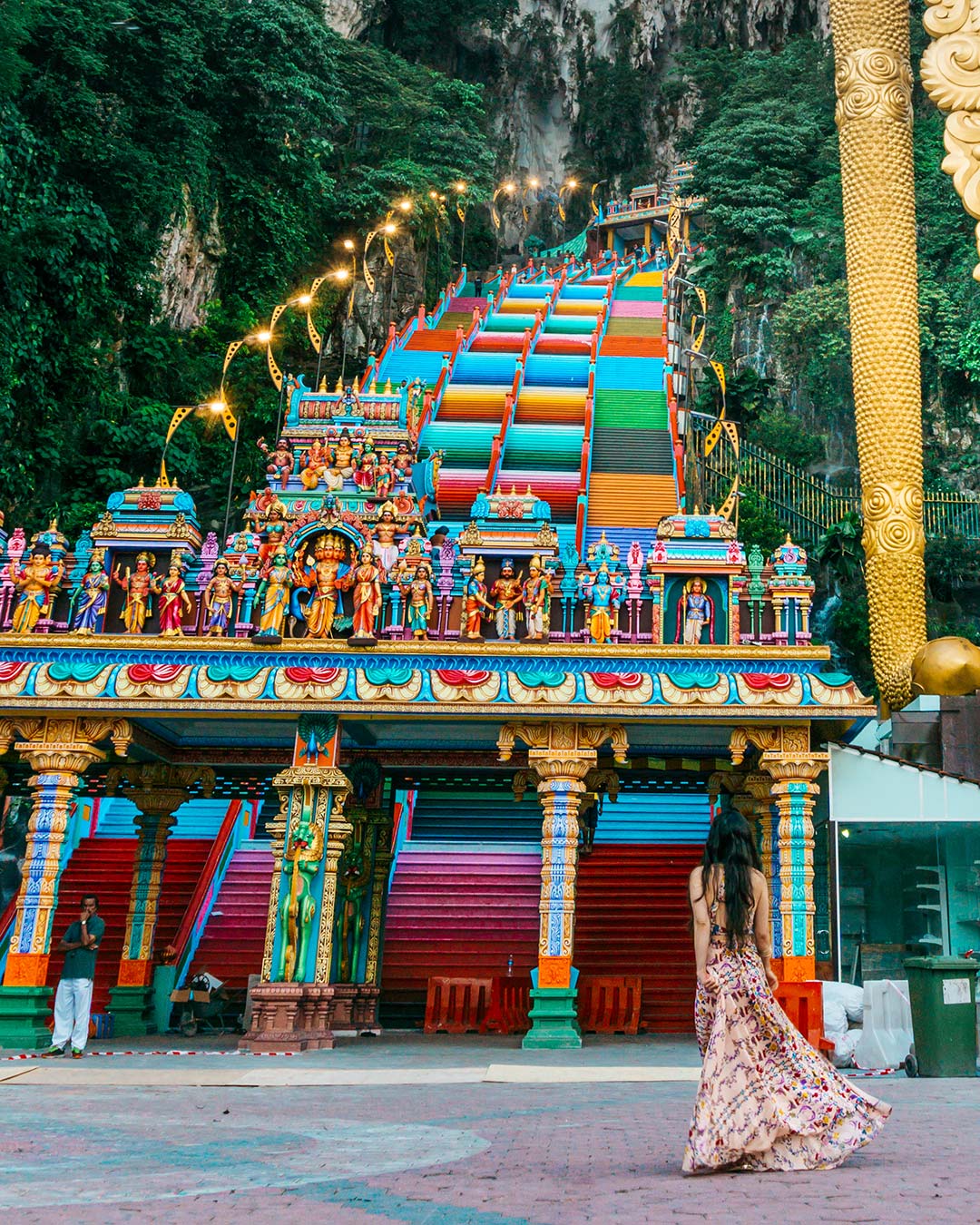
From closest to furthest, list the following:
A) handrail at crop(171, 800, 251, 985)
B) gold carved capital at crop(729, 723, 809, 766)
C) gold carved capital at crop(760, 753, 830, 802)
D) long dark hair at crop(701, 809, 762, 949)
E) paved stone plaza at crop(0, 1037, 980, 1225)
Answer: paved stone plaza at crop(0, 1037, 980, 1225)
long dark hair at crop(701, 809, 762, 949)
gold carved capital at crop(760, 753, 830, 802)
gold carved capital at crop(729, 723, 809, 766)
handrail at crop(171, 800, 251, 985)

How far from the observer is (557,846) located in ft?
39.4

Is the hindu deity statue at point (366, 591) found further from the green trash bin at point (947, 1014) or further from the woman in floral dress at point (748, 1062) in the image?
the woman in floral dress at point (748, 1062)

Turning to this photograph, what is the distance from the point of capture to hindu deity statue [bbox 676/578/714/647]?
12.4m

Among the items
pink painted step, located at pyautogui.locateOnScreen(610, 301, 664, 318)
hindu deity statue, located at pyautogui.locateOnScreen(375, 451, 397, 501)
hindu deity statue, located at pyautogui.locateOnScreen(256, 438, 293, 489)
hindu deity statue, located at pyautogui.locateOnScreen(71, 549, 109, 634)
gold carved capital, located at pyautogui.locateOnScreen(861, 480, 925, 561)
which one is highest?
pink painted step, located at pyautogui.locateOnScreen(610, 301, 664, 318)

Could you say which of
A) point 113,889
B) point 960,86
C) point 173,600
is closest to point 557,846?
point 173,600

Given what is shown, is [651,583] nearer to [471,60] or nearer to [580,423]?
[580,423]

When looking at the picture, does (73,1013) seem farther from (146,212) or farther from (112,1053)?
(146,212)

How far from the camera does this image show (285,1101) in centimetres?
761

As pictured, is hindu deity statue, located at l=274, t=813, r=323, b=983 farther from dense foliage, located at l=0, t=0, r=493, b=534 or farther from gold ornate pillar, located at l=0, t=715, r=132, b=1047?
dense foliage, located at l=0, t=0, r=493, b=534

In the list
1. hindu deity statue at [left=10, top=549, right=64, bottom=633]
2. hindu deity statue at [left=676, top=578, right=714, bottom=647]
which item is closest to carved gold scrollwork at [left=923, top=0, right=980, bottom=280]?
hindu deity statue at [left=676, top=578, right=714, bottom=647]

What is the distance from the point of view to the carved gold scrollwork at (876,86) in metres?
21.5

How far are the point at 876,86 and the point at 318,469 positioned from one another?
12767mm

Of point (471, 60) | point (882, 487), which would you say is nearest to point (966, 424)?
point (882, 487)

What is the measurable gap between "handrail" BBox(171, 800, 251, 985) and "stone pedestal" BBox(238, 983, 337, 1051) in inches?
133
